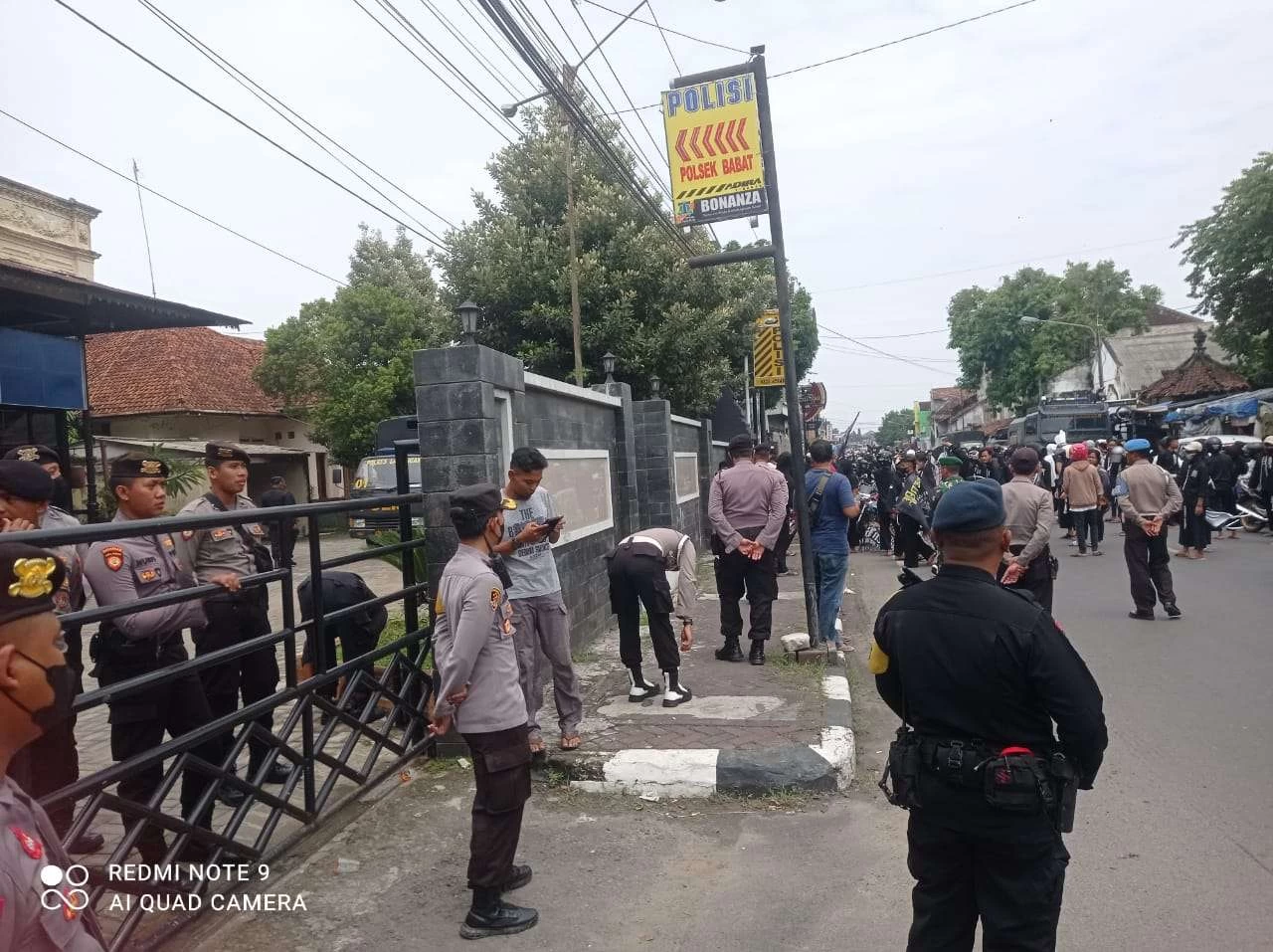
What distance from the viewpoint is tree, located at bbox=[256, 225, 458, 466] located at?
25031mm

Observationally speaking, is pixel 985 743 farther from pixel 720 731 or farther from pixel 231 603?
pixel 231 603

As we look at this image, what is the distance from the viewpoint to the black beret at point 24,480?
3521mm

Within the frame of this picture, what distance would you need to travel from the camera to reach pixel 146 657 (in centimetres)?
369

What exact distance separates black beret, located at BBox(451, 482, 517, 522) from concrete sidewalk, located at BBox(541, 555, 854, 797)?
194 cm

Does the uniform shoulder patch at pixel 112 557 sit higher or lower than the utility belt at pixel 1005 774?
higher

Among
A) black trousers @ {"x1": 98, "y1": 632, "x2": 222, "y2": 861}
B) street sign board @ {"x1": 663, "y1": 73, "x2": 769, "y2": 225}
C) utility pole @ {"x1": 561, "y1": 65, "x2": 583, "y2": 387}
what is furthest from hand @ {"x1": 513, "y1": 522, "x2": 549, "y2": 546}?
utility pole @ {"x1": 561, "y1": 65, "x2": 583, "y2": 387}

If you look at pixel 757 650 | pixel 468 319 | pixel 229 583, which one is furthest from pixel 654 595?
pixel 229 583

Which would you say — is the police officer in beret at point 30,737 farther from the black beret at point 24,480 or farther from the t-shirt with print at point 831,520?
the t-shirt with print at point 831,520

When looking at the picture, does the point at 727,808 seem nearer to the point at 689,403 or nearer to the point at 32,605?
the point at 32,605

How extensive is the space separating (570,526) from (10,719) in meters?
6.22

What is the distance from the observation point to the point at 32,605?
1.45m

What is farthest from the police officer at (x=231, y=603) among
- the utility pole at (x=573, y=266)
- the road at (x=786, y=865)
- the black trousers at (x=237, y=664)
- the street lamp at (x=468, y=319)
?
the utility pole at (x=573, y=266)

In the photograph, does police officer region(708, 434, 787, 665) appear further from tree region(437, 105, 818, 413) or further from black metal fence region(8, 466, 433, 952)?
tree region(437, 105, 818, 413)

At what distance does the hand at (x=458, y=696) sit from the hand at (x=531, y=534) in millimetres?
1364
